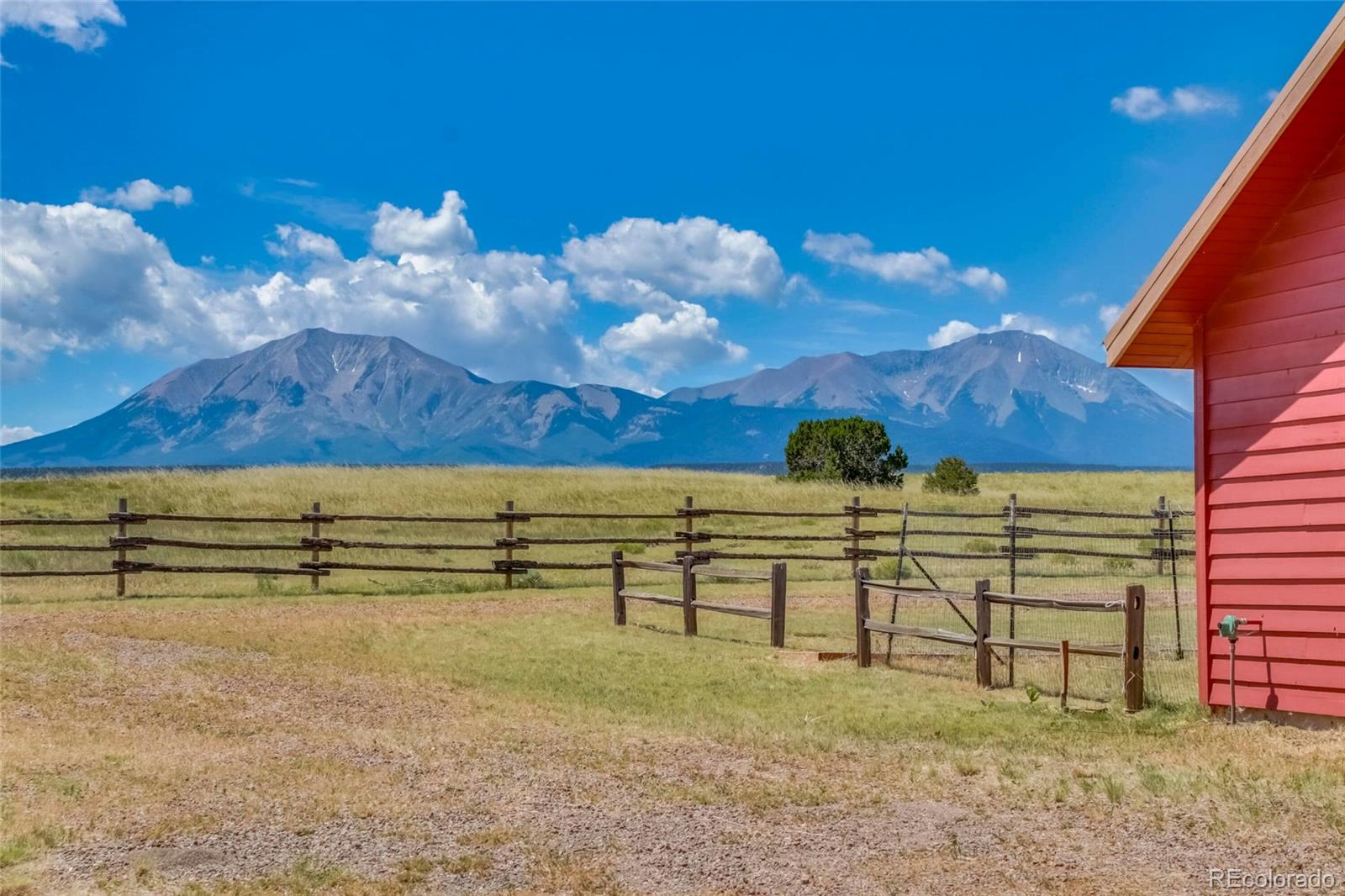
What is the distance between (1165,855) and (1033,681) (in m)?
6.46

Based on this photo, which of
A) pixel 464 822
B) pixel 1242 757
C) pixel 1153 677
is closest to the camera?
pixel 464 822

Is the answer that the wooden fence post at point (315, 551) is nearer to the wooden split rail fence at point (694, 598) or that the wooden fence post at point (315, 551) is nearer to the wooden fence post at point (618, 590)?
the wooden split rail fence at point (694, 598)

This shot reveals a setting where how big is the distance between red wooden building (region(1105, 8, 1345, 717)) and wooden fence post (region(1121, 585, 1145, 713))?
55cm

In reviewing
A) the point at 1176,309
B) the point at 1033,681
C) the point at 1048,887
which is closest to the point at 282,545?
the point at 1033,681

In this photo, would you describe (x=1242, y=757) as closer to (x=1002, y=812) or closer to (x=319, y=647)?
(x=1002, y=812)

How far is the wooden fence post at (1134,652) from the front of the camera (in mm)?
10242

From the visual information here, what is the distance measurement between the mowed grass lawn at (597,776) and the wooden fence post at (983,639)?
0.35m

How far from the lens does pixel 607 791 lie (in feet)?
24.7

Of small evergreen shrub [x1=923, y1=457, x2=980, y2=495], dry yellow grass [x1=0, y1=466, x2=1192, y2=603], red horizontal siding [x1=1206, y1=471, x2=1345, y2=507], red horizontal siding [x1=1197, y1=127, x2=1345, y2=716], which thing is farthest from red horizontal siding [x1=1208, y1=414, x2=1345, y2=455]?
small evergreen shrub [x1=923, y1=457, x2=980, y2=495]

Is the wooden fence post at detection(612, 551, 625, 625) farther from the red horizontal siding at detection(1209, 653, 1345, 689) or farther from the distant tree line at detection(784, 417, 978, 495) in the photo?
the distant tree line at detection(784, 417, 978, 495)

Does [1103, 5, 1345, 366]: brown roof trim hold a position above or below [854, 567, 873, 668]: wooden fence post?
above

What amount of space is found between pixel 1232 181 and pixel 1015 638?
523cm

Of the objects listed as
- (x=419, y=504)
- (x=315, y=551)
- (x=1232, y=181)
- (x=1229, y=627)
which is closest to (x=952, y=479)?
(x=419, y=504)

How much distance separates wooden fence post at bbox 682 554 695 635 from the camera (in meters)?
15.8
